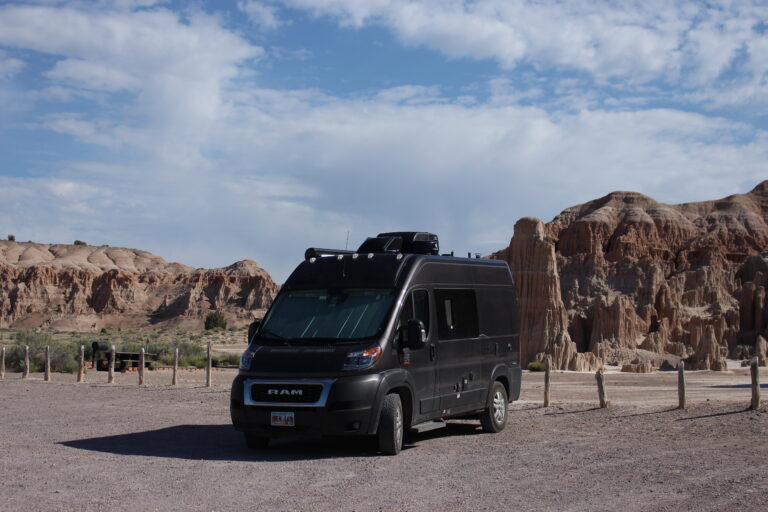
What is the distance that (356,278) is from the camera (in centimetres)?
1208

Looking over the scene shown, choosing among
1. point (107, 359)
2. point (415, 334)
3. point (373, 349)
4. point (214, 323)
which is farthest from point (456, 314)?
point (214, 323)

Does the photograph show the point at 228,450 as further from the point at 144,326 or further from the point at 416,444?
the point at 144,326

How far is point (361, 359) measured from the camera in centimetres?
1091

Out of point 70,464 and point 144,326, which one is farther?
point 144,326

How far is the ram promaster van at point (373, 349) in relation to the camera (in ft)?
35.8

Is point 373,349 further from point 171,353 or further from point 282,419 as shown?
point 171,353

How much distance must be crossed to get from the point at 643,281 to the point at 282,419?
322 ft

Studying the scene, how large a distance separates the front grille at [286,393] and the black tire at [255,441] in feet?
2.80

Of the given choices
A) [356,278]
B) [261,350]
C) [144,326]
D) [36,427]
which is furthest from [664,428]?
[144,326]

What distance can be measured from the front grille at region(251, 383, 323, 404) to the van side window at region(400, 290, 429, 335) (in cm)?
163

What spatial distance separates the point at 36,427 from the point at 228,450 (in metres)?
4.76

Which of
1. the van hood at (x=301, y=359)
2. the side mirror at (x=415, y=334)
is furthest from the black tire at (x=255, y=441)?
the side mirror at (x=415, y=334)

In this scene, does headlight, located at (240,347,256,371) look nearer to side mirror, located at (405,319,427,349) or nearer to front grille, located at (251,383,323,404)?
front grille, located at (251,383,323,404)

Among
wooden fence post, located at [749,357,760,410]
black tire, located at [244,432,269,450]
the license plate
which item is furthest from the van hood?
wooden fence post, located at [749,357,760,410]
